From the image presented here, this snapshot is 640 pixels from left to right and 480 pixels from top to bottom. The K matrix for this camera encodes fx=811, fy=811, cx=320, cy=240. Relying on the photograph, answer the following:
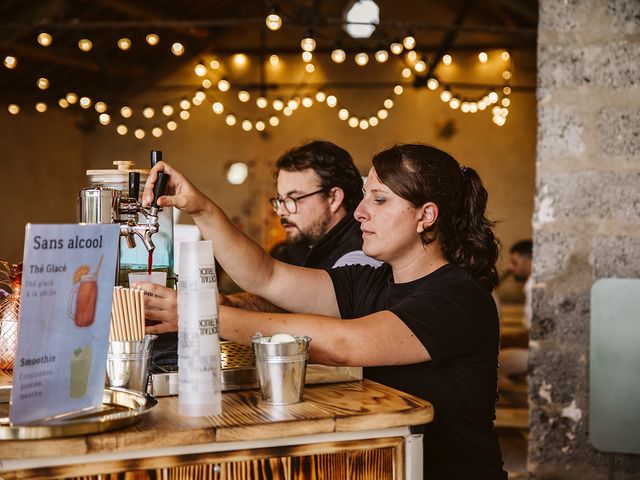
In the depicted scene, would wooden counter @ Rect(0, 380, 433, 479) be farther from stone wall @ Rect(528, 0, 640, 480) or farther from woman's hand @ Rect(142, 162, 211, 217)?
stone wall @ Rect(528, 0, 640, 480)

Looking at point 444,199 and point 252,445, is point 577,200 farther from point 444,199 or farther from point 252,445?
point 252,445

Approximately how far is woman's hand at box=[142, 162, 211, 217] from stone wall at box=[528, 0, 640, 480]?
3.83 ft

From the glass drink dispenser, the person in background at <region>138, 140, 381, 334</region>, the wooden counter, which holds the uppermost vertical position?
the person in background at <region>138, 140, 381, 334</region>

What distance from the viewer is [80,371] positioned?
1.33 m

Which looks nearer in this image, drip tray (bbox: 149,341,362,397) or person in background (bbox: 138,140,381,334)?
drip tray (bbox: 149,341,362,397)

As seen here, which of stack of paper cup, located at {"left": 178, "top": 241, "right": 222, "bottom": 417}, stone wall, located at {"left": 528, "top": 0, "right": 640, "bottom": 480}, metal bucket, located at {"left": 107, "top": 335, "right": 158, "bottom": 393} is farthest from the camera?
stone wall, located at {"left": 528, "top": 0, "right": 640, "bottom": 480}

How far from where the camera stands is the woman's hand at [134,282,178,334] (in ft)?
5.31

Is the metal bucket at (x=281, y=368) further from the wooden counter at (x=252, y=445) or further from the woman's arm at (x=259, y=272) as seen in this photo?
the woman's arm at (x=259, y=272)

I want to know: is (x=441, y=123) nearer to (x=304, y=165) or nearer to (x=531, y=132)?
(x=531, y=132)

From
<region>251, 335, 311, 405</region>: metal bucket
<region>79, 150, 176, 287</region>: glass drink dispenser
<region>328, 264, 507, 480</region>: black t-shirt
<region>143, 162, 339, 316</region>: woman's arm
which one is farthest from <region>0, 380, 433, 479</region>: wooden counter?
<region>143, 162, 339, 316</region>: woman's arm

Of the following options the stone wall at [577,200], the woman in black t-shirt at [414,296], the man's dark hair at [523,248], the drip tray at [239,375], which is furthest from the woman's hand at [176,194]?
the man's dark hair at [523,248]

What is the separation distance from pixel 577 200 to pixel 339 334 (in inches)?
46.4

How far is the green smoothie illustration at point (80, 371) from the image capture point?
4.31ft

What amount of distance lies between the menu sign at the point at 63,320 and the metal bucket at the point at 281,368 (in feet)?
0.92
